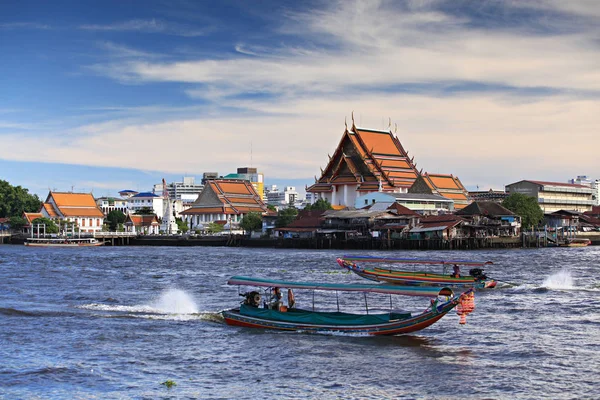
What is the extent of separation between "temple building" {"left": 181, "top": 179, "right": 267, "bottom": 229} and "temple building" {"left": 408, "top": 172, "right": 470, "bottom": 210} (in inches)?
1155

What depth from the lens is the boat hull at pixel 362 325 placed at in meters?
22.4

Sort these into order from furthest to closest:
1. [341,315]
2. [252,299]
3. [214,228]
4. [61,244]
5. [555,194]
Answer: [555,194]
[214,228]
[61,244]
[252,299]
[341,315]

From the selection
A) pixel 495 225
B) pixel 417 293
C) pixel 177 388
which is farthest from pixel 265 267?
pixel 495 225

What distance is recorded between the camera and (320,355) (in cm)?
2106

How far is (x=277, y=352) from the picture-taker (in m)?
21.6

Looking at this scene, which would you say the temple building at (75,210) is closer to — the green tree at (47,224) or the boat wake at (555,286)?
the green tree at (47,224)

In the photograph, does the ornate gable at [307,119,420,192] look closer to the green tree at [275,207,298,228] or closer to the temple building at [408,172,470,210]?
the temple building at [408,172,470,210]

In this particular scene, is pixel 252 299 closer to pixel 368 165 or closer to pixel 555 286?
pixel 555 286

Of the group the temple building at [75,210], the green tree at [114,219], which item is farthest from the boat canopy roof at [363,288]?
the green tree at [114,219]

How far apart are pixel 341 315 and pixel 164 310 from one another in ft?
28.7

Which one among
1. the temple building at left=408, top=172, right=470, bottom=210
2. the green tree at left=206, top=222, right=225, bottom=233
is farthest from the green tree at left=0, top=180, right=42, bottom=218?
the temple building at left=408, top=172, right=470, bottom=210

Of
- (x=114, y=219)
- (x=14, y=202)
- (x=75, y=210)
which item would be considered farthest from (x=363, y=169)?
(x=14, y=202)

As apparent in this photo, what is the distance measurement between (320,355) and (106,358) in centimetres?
563

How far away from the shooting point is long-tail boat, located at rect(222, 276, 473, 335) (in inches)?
881
